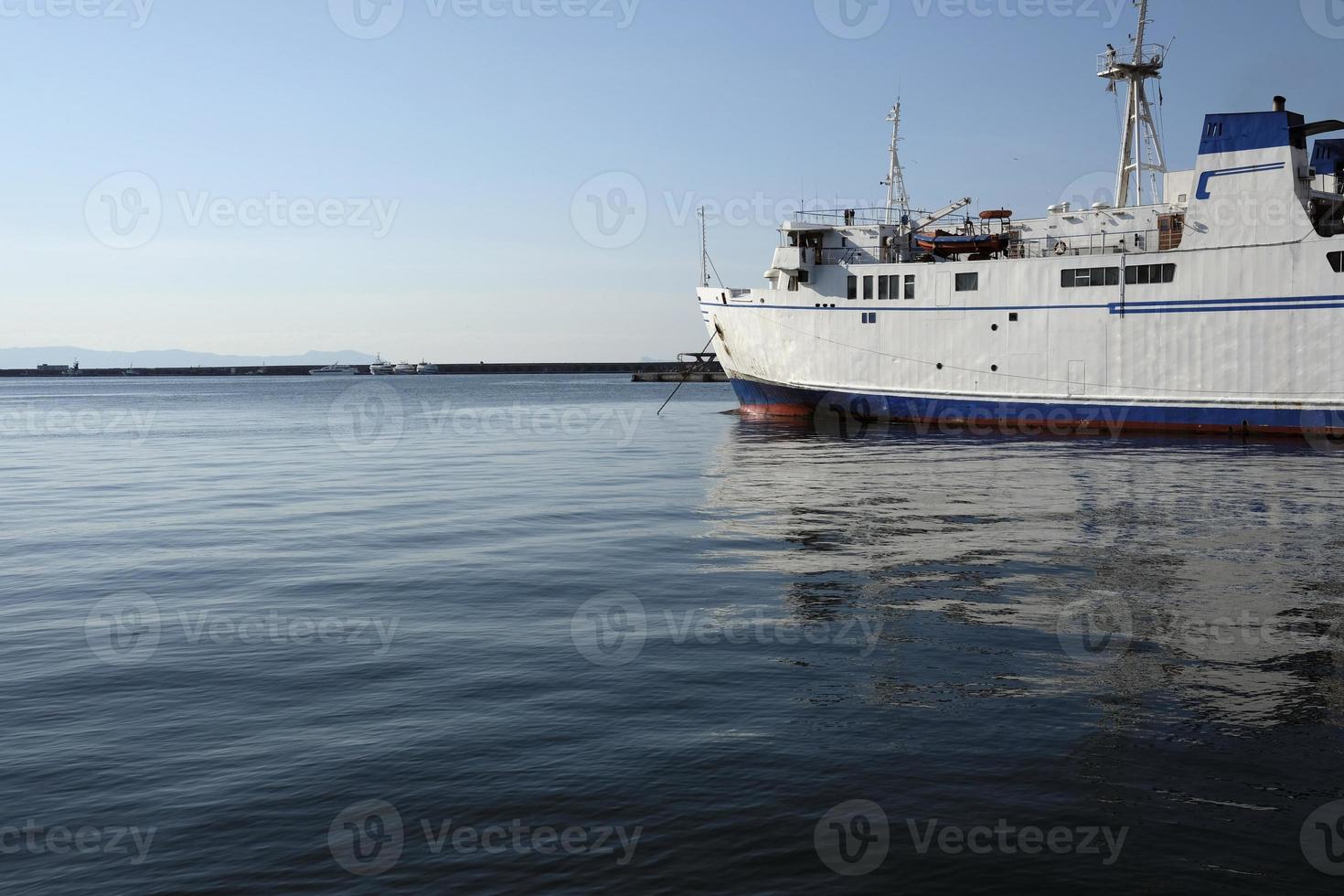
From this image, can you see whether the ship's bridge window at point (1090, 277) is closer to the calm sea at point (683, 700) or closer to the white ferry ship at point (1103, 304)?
the white ferry ship at point (1103, 304)

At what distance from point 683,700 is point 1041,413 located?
36213 mm

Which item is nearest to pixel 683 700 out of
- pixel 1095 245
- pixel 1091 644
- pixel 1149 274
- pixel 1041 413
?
pixel 1091 644

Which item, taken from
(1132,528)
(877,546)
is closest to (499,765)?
(877,546)

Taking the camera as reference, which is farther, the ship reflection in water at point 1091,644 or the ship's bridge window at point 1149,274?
the ship's bridge window at point 1149,274

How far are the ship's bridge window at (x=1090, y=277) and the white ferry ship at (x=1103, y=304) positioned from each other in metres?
0.06

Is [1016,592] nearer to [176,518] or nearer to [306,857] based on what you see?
[306,857]

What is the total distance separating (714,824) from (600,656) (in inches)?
162

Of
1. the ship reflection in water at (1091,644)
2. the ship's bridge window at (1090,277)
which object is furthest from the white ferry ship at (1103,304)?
the ship reflection in water at (1091,644)

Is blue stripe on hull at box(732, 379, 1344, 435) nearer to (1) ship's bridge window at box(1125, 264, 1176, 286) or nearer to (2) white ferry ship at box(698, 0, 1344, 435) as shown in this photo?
(2) white ferry ship at box(698, 0, 1344, 435)

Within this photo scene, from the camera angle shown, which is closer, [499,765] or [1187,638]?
[499,765]

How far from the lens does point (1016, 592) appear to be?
13.5m

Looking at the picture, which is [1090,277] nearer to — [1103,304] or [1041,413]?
[1103,304]

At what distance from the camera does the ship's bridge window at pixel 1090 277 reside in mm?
39094

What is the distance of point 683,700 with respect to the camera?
368 inches
